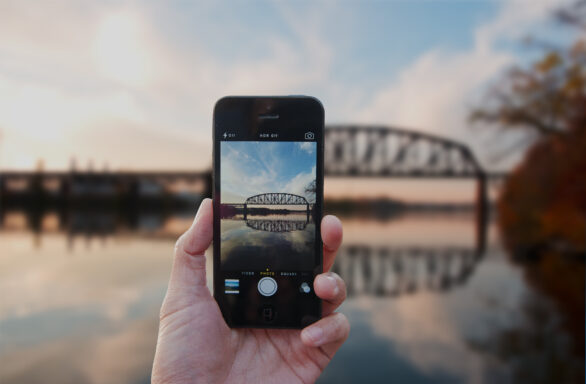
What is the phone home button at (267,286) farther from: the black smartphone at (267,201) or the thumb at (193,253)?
the thumb at (193,253)

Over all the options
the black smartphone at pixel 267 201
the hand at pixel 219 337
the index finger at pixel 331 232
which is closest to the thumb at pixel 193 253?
the hand at pixel 219 337

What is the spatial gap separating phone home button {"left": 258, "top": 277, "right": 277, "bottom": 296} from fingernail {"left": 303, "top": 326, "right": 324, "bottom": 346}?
37 cm

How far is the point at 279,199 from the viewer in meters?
2.68

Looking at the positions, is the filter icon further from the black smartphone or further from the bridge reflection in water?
the bridge reflection in water

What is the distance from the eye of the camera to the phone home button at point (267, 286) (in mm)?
2648

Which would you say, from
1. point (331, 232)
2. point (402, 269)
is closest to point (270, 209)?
point (331, 232)

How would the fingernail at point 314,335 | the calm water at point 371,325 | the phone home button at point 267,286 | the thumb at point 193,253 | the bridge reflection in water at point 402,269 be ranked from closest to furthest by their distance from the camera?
the fingernail at point 314,335, the thumb at point 193,253, the phone home button at point 267,286, the calm water at point 371,325, the bridge reflection in water at point 402,269

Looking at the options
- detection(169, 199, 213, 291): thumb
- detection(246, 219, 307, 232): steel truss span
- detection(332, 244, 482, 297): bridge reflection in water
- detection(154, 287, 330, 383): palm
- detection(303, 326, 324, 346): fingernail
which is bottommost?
detection(332, 244, 482, 297): bridge reflection in water

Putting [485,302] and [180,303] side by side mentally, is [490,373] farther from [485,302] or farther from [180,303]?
[180,303]

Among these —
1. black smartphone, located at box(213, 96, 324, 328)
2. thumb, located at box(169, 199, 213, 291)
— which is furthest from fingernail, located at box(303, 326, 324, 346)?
thumb, located at box(169, 199, 213, 291)

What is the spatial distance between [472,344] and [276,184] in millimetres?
13877

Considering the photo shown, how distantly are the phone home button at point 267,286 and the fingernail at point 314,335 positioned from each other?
365 mm

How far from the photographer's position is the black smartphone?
105 inches

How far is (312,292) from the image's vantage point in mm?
2631
